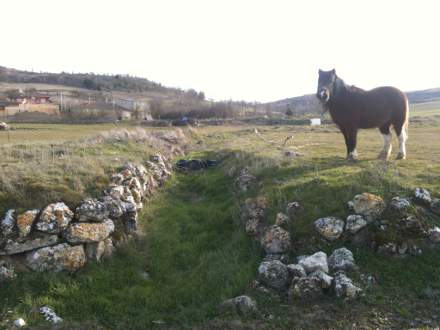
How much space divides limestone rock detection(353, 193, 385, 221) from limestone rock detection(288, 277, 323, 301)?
87.8 inches

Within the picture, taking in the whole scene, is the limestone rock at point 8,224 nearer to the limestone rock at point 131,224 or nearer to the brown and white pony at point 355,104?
Answer: the limestone rock at point 131,224

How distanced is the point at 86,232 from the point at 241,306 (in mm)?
3804

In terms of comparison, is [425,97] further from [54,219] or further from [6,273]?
[6,273]

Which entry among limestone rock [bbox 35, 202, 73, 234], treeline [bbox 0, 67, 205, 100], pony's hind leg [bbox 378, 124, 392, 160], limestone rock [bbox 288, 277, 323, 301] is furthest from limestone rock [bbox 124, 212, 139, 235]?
treeline [bbox 0, 67, 205, 100]

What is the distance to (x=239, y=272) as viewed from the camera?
7340 mm

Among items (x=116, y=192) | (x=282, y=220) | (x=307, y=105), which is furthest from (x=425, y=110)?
(x=116, y=192)

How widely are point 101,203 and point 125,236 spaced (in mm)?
974

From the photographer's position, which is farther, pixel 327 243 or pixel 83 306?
pixel 327 243

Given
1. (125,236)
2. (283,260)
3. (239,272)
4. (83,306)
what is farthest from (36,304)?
(283,260)

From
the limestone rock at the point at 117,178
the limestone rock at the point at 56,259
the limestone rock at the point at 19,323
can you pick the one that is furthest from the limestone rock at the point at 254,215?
the limestone rock at the point at 19,323

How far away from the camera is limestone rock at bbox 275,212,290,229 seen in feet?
27.0

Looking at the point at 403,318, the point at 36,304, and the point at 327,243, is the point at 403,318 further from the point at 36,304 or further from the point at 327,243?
the point at 36,304

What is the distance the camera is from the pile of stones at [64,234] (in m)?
7.24

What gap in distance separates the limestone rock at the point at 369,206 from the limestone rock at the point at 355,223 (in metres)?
0.18
